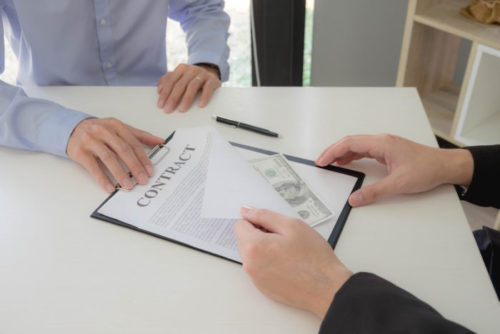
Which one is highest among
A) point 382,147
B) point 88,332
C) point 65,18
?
point 65,18

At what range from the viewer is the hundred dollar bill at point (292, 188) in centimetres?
74

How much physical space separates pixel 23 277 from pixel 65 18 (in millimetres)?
709

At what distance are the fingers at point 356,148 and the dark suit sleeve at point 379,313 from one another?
29cm

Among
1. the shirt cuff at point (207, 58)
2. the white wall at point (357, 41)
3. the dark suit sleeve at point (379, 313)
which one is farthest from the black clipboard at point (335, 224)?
the white wall at point (357, 41)

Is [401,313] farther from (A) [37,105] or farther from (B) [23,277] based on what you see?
(A) [37,105]

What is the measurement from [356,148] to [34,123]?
0.64 m

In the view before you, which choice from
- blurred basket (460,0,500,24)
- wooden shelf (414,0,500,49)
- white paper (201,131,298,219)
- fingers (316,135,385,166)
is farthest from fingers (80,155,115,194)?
blurred basket (460,0,500,24)

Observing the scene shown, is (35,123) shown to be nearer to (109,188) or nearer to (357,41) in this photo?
(109,188)

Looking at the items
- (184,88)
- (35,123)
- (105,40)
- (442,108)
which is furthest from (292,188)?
(442,108)

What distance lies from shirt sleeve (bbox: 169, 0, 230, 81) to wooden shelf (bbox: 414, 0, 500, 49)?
2.50 feet

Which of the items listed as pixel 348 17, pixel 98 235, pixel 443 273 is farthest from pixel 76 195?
pixel 348 17

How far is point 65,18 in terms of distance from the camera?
112 cm

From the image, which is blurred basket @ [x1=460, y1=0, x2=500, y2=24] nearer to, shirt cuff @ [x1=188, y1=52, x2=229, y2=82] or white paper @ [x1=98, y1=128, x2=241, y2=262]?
shirt cuff @ [x1=188, y1=52, x2=229, y2=82]

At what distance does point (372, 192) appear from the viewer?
0.75 m
